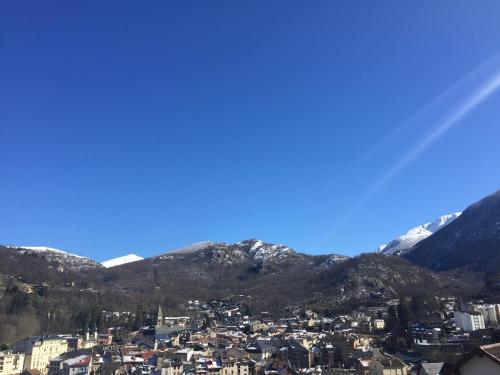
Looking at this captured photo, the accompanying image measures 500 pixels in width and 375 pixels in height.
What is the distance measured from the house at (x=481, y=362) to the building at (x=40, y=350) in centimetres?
8914

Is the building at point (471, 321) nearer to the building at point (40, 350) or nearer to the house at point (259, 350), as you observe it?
the house at point (259, 350)

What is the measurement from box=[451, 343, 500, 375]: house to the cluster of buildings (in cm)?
4885

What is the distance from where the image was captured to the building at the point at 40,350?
8338cm

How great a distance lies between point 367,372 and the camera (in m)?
60.0

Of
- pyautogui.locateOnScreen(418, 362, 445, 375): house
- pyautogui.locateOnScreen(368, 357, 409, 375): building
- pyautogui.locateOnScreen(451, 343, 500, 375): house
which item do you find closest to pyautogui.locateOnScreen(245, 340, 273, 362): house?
pyautogui.locateOnScreen(368, 357, 409, 375): building

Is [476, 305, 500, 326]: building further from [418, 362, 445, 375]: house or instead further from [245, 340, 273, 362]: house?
[418, 362, 445, 375]: house

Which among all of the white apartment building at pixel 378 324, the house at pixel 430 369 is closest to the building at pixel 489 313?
the white apartment building at pixel 378 324

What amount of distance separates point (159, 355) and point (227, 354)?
35.9 ft

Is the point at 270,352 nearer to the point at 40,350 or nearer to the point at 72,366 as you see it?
the point at 72,366

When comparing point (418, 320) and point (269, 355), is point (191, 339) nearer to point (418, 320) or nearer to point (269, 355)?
point (269, 355)

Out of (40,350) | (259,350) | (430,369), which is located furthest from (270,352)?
(40,350)

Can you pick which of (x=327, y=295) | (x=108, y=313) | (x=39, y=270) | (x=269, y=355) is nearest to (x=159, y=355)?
(x=269, y=355)

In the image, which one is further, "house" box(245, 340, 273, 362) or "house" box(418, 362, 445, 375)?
"house" box(245, 340, 273, 362)

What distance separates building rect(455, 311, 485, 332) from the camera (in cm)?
8988
